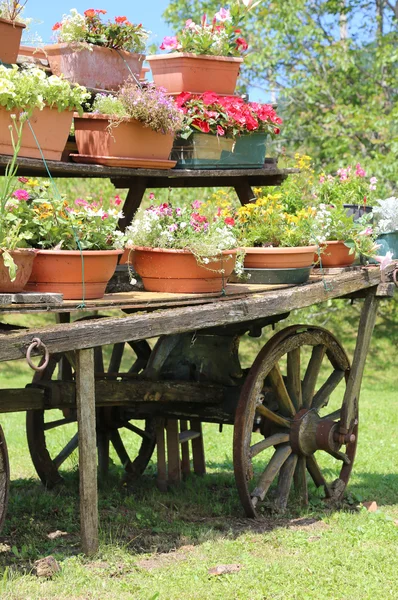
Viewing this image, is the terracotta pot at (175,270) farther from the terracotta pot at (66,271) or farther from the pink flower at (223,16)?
the pink flower at (223,16)

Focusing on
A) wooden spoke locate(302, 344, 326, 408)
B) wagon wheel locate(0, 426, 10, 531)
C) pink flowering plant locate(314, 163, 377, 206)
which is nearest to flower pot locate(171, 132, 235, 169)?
pink flowering plant locate(314, 163, 377, 206)

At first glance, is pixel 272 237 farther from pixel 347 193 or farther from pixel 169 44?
pixel 169 44

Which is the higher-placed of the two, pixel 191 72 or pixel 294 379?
pixel 191 72


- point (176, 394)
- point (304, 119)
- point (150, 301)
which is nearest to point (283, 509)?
point (176, 394)

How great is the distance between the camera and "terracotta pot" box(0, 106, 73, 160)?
4.62m

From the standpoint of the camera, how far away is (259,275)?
18.7 ft

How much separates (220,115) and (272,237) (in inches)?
31.6

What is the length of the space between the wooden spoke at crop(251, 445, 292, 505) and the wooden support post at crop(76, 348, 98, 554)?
1.40 meters

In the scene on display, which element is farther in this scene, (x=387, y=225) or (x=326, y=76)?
(x=326, y=76)

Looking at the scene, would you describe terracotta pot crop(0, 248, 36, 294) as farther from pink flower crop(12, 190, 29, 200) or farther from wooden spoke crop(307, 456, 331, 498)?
wooden spoke crop(307, 456, 331, 498)

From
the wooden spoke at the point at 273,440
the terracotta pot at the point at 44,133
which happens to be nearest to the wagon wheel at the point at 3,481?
the terracotta pot at the point at 44,133

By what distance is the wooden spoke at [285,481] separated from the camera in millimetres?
6016

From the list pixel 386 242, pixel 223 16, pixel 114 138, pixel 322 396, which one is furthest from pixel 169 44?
pixel 322 396

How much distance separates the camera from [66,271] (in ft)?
14.7
